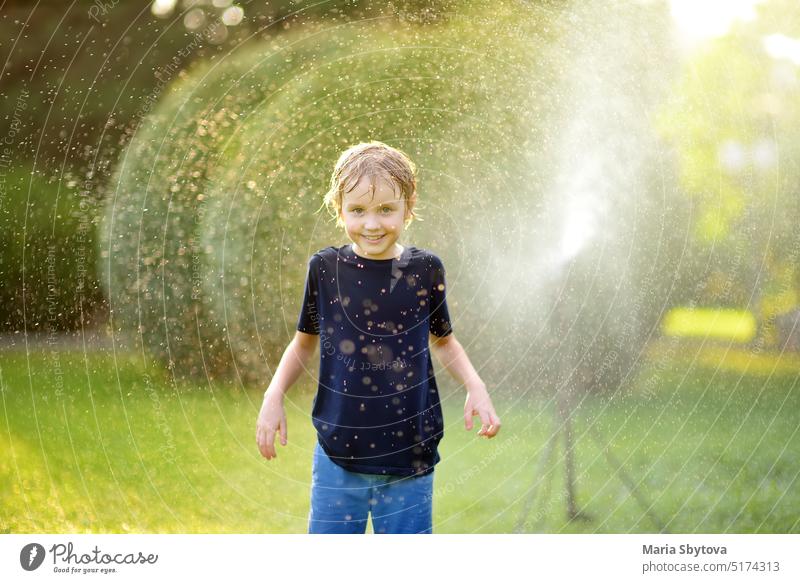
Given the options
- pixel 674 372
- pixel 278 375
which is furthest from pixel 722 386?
pixel 278 375

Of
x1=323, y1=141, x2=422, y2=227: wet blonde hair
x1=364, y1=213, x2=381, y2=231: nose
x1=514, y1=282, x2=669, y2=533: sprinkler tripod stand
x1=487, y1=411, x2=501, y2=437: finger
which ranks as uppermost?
x1=323, y1=141, x2=422, y2=227: wet blonde hair

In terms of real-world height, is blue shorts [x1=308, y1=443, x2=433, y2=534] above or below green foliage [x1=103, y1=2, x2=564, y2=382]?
below

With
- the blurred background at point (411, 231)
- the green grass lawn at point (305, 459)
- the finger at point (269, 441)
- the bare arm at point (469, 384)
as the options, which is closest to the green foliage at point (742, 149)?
the blurred background at point (411, 231)

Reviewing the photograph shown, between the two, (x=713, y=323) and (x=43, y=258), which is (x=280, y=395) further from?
(x=713, y=323)

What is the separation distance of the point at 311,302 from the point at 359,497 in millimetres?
263

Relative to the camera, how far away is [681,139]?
5.52 ft

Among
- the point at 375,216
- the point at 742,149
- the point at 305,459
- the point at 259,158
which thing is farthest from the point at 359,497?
the point at 742,149

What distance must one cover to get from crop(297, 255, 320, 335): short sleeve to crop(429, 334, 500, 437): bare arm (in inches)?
6.4

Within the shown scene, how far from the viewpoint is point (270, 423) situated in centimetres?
123

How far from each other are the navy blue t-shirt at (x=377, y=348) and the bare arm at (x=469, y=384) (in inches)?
1.4

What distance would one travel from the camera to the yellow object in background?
65.9 inches

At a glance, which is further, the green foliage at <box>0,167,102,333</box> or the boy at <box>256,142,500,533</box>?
the green foliage at <box>0,167,102,333</box>

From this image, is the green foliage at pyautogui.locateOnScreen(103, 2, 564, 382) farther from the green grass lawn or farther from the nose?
the nose

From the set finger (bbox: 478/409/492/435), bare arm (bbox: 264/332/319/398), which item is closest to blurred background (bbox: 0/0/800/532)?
bare arm (bbox: 264/332/319/398)
